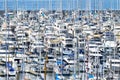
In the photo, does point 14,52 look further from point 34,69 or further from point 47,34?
point 47,34

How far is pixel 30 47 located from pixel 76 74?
4.39 m

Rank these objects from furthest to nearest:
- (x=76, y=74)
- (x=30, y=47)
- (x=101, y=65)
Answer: (x=30, y=47)
(x=101, y=65)
(x=76, y=74)

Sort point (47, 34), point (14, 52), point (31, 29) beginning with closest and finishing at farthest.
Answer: point (14, 52), point (47, 34), point (31, 29)

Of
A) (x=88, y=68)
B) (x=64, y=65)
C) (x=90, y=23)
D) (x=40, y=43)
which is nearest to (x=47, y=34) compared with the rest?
(x=40, y=43)

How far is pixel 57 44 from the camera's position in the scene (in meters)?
13.3

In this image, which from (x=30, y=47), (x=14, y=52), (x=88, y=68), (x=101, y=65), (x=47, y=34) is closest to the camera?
(x=88, y=68)

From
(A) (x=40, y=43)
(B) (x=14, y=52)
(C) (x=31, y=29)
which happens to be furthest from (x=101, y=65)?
(C) (x=31, y=29)

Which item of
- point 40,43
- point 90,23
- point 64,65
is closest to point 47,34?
point 40,43

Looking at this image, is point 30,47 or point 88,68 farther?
point 30,47

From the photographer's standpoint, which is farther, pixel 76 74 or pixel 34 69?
pixel 34 69

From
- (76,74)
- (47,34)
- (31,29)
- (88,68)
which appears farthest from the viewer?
(31,29)

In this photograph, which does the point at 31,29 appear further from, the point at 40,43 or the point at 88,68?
the point at 88,68

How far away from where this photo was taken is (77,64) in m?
8.89

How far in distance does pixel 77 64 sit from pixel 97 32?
662cm
